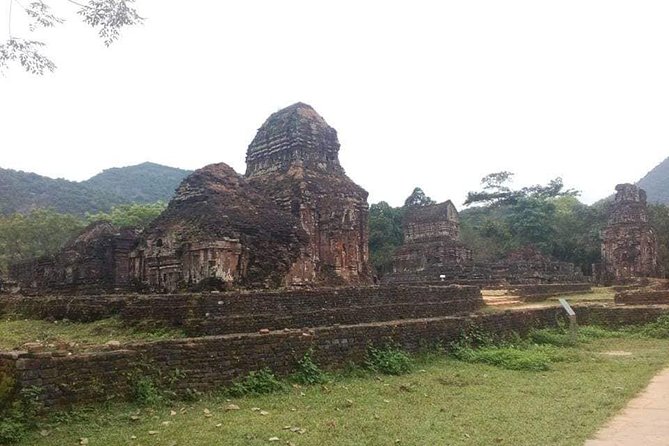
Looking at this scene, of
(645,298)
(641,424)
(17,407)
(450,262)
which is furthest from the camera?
(450,262)

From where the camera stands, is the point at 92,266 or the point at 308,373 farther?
the point at 92,266

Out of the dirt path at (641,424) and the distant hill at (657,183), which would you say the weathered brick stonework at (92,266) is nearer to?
the dirt path at (641,424)

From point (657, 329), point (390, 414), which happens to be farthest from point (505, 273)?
point (390, 414)

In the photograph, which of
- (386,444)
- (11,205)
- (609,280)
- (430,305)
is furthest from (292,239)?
(11,205)

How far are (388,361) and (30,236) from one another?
42726 millimetres

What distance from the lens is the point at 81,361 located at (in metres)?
6.30

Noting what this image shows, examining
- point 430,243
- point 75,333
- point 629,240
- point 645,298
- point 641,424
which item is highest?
point 430,243

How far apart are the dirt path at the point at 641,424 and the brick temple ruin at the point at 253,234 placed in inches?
431

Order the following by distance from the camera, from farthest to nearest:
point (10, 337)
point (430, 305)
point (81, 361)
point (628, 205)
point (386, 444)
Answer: point (628, 205), point (430, 305), point (10, 337), point (81, 361), point (386, 444)

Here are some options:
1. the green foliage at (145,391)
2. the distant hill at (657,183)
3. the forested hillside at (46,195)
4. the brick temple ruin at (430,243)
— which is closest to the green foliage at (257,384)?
the green foliage at (145,391)

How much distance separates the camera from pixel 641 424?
21.1 feet

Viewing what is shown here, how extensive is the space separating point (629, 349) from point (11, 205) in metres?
73.7

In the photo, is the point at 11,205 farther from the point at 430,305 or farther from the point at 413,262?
the point at 430,305

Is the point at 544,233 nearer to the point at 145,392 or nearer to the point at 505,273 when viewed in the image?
the point at 505,273
